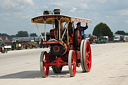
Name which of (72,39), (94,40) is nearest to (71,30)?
(72,39)

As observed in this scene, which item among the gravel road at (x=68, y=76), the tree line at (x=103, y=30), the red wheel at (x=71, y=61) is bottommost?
the gravel road at (x=68, y=76)

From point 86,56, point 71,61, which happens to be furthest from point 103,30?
point 71,61

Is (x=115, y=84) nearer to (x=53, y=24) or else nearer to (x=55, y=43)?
(x=55, y=43)

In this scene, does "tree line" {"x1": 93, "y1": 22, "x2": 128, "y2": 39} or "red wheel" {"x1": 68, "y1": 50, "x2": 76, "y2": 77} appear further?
"tree line" {"x1": 93, "y1": 22, "x2": 128, "y2": 39}

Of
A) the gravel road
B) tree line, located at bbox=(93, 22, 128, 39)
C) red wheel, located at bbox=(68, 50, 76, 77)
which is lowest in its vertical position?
the gravel road

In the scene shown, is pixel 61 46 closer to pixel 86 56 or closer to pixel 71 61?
pixel 71 61

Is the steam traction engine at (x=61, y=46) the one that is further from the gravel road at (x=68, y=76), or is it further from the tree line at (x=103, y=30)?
the tree line at (x=103, y=30)

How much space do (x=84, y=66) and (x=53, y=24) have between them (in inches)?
86.2

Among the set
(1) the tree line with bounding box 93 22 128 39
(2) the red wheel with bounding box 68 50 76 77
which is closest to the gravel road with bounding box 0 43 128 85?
(2) the red wheel with bounding box 68 50 76 77

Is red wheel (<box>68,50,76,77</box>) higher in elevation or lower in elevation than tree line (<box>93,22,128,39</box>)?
lower

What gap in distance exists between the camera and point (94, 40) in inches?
3428

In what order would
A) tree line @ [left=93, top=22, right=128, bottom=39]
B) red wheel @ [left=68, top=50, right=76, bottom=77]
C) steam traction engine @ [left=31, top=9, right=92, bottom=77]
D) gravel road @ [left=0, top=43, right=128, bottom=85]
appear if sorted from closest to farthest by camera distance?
gravel road @ [left=0, top=43, right=128, bottom=85]
red wheel @ [left=68, top=50, right=76, bottom=77]
steam traction engine @ [left=31, top=9, right=92, bottom=77]
tree line @ [left=93, top=22, right=128, bottom=39]

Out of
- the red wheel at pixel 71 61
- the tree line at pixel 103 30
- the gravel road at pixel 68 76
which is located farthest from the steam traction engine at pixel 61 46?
the tree line at pixel 103 30

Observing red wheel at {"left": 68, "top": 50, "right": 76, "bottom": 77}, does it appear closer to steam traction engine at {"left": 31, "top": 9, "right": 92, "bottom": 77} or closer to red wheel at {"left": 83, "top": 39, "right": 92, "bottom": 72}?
steam traction engine at {"left": 31, "top": 9, "right": 92, "bottom": 77}
